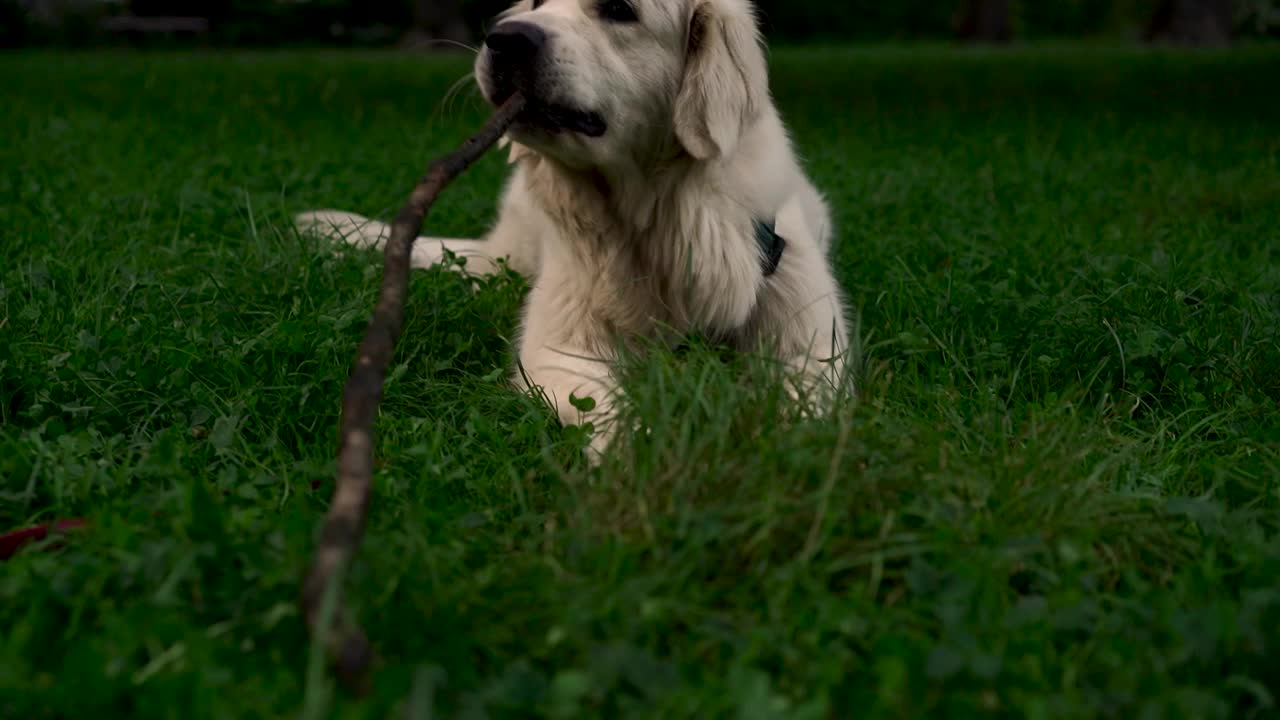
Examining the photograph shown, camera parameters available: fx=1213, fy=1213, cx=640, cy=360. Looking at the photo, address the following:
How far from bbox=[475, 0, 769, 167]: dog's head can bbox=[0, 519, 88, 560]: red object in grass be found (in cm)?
141

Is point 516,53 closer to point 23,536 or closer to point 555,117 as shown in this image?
point 555,117

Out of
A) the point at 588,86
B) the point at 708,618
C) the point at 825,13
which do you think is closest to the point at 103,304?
the point at 588,86

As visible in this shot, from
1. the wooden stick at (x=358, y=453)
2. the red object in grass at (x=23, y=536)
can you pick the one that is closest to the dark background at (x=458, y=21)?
the wooden stick at (x=358, y=453)

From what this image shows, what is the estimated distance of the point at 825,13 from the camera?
103 feet

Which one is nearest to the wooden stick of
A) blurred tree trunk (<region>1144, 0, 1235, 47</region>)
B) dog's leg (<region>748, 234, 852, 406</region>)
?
dog's leg (<region>748, 234, 852, 406</region>)

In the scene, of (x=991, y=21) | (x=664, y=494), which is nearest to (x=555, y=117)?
(x=664, y=494)

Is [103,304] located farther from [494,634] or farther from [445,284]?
[494,634]

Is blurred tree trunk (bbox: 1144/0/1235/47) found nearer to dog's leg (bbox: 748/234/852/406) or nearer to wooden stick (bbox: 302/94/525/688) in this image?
dog's leg (bbox: 748/234/852/406)

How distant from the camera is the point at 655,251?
3193 millimetres

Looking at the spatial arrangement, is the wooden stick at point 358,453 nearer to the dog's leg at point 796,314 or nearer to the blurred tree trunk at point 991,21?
the dog's leg at point 796,314

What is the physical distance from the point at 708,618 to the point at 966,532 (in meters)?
0.47

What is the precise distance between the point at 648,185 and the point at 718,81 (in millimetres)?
318

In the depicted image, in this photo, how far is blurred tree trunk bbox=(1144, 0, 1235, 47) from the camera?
2409cm

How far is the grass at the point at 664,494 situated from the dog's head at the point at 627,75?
60cm
